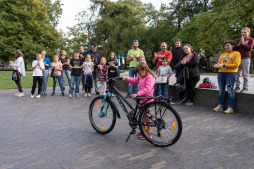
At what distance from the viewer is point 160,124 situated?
4.02 meters

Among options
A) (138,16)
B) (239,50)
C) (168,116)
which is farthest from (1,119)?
(138,16)

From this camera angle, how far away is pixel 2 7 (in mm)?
44938

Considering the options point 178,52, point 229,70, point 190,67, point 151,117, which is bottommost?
point 151,117

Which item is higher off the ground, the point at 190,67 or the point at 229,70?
the point at 190,67

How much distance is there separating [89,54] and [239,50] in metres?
5.98

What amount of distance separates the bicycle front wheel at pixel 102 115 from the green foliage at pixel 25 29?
3984 centimetres

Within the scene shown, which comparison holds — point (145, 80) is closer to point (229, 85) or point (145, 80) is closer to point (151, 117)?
point (151, 117)

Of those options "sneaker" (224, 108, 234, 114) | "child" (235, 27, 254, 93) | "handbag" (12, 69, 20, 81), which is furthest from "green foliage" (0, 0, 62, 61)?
"sneaker" (224, 108, 234, 114)

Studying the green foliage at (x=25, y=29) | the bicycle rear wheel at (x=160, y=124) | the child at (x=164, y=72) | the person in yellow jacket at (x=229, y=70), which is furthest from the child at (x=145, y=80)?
the green foliage at (x=25, y=29)

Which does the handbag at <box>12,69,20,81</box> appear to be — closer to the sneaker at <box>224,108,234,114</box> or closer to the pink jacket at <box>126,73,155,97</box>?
the pink jacket at <box>126,73,155,97</box>

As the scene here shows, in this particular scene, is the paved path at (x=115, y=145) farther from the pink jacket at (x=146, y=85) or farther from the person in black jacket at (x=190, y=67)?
the person in black jacket at (x=190, y=67)

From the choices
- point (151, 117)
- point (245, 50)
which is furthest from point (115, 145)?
point (245, 50)

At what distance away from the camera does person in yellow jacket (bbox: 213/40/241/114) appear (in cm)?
626

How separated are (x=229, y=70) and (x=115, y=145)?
13.3 feet
